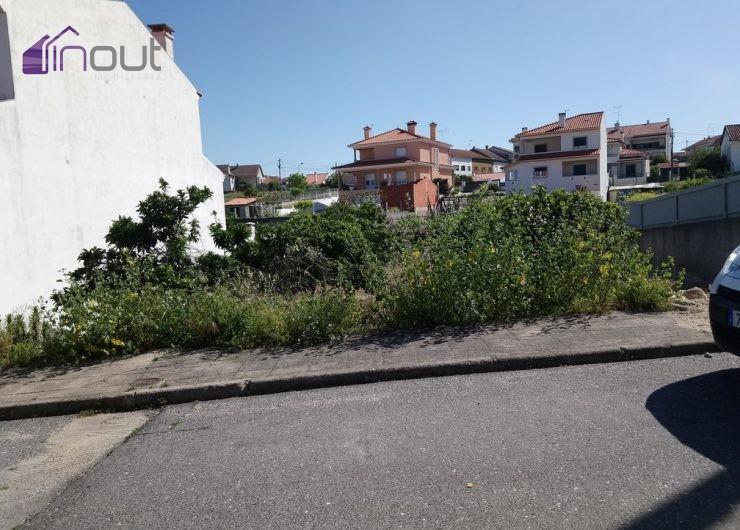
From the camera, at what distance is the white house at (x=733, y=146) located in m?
65.3

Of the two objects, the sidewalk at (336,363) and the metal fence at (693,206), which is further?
the metal fence at (693,206)

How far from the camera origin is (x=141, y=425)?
4984 mm

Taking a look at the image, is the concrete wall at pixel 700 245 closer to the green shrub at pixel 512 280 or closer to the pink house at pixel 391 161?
the green shrub at pixel 512 280

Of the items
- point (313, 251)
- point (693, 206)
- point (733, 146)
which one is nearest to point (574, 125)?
point (733, 146)

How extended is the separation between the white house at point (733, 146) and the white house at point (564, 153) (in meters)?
15.5

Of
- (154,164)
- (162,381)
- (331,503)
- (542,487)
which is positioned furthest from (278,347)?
(154,164)

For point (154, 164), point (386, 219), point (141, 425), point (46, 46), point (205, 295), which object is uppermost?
point (46, 46)

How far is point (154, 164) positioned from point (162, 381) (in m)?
8.57

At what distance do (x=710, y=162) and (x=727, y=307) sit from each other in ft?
253

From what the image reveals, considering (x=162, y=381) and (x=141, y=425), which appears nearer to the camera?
(x=141, y=425)

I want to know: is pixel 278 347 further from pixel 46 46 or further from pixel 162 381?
pixel 46 46

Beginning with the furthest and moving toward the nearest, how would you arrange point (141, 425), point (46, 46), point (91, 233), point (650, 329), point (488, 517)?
point (91, 233) < point (46, 46) < point (650, 329) < point (141, 425) < point (488, 517)

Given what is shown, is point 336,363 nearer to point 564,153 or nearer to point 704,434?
point 704,434

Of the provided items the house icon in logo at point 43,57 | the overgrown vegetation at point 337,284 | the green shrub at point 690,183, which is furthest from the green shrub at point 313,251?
the green shrub at point 690,183
